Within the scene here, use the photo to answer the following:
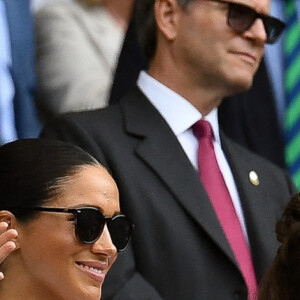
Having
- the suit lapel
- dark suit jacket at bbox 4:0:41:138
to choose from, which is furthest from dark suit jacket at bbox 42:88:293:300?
dark suit jacket at bbox 4:0:41:138

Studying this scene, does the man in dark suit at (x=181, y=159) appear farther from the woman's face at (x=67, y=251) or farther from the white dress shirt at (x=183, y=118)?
the woman's face at (x=67, y=251)

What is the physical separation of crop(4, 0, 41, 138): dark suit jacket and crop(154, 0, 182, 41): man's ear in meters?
0.52

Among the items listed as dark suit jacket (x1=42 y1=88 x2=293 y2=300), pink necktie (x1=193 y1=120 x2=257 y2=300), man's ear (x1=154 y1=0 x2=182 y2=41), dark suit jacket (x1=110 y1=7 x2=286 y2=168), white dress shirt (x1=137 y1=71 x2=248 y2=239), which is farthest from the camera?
dark suit jacket (x1=110 y1=7 x2=286 y2=168)

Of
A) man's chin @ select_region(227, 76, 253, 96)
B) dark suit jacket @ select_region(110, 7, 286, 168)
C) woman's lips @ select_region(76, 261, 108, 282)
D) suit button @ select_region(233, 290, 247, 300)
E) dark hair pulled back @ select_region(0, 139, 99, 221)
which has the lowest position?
dark suit jacket @ select_region(110, 7, 286, 168)

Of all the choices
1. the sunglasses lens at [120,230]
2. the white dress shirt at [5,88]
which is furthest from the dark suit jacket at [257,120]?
the sunglasses lens at [120,230]

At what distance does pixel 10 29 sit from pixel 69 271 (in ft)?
5.19

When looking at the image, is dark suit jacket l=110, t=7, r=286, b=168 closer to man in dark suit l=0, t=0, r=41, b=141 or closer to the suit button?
man in dark suit l=0, t=0, r=41, b=141

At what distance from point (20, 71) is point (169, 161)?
79 cm

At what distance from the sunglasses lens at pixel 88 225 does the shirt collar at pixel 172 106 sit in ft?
3.33

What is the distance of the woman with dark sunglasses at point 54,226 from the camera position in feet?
9.70

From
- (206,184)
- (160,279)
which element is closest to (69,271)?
(160,279)

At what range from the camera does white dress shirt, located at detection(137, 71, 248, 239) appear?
397cm

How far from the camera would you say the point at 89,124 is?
12.5 feet

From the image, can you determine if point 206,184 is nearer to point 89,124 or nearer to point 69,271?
point 89,124
